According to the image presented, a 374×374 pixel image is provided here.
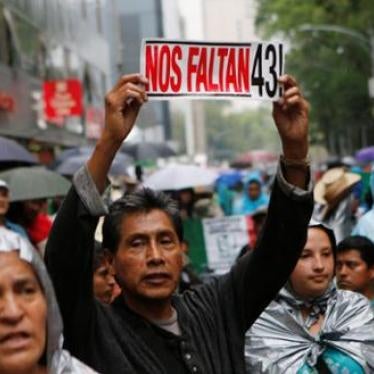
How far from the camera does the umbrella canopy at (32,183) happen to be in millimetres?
8359

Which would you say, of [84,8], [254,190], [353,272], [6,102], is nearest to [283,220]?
[353,272]

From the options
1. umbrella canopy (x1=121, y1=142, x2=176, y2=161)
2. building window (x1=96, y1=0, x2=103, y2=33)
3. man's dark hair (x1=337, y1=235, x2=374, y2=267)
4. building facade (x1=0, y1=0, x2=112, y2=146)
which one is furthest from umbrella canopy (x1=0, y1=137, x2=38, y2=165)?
building window (x1=96, y1=0, x2=103, y2=33)

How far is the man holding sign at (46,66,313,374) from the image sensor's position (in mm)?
3043

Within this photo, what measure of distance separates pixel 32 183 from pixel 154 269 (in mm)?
5525

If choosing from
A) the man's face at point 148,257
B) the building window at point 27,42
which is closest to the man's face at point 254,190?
the building window at point 27,42

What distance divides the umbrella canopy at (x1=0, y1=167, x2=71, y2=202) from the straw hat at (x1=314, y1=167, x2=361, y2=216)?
2251mm

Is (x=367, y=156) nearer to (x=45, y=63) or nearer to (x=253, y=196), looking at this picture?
(x=253, y=196)

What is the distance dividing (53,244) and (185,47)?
2.61 feet

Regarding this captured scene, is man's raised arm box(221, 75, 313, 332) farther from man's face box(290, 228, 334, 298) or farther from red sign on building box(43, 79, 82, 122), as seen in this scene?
red sign on building box(43, 79, 82, 122)

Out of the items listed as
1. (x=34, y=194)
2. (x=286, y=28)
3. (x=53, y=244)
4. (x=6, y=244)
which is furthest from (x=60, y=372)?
Answer: (x=286, y=28)

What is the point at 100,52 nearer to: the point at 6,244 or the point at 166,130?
the point at 166,130

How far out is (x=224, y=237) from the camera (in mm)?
10586

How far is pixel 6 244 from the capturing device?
99.9 inches

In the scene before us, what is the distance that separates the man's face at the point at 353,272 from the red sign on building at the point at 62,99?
19.3 metres
